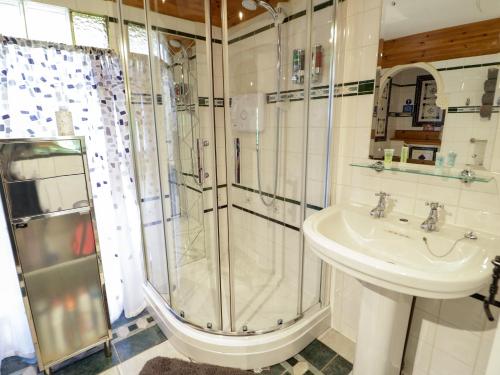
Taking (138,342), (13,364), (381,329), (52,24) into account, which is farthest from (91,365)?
(52,24)

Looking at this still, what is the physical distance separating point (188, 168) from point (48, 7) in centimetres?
126

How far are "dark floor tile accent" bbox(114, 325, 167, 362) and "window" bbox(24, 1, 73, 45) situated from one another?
6.39 feet

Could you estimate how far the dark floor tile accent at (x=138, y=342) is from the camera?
1.76 metres

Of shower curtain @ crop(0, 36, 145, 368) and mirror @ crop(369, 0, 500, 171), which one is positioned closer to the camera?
mirror @ crop(369, 0, 500, 171)

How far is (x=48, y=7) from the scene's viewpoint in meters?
1.62

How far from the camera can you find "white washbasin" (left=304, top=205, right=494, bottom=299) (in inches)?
35.1

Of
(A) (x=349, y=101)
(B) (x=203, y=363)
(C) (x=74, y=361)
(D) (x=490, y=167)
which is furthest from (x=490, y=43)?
(C) (x=74, y=361)

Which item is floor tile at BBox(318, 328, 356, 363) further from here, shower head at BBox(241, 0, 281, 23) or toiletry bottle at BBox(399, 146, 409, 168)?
shower head at BBox(241, 0, 281, 23)

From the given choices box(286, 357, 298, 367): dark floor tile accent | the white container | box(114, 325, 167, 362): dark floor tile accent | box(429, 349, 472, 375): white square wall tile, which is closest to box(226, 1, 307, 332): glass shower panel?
box(286, 357, 298, 367): dark floor tile accent

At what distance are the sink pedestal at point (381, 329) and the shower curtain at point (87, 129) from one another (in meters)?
1.61

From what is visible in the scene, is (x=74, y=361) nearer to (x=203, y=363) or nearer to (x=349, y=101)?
(x=203, y=363)

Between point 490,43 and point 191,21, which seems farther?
point 191,21

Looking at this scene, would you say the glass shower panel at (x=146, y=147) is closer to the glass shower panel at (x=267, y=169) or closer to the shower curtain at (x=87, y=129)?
the shower curtain at (x=87, y=129)

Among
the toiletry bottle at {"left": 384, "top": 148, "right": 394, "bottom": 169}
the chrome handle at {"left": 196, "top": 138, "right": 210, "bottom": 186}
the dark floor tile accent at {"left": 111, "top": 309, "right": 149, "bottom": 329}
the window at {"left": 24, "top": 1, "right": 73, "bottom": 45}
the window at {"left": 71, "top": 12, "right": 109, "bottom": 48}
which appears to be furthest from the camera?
the dark floor tile accent at {"left": 111, "top": 309, "right": 149, "bottom": 329}
